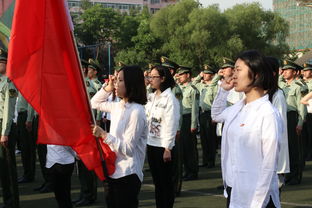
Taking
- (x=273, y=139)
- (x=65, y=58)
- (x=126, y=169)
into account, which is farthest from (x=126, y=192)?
(x=273, y=139)

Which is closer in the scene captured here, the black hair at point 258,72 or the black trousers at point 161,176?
the black hair at point 258,72

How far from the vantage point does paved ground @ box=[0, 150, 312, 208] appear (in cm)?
889

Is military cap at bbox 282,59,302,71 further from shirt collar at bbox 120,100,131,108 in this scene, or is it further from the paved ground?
shirt collar at bbox 120,100,131,108

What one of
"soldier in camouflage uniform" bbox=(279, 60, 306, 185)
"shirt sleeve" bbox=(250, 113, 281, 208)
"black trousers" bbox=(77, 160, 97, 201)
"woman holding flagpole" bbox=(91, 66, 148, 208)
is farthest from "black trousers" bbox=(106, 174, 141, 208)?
"soldier in camouflage uniform" bbox=(279, 60, 306, 185)

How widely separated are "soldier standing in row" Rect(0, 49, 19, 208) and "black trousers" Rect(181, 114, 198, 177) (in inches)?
165

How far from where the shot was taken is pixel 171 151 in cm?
770

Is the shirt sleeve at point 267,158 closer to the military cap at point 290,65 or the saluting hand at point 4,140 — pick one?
the saluting hand at point 4,140

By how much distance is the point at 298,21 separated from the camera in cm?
10556

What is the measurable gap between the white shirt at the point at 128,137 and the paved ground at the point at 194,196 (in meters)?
3.41

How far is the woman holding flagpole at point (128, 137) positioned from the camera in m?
5.33

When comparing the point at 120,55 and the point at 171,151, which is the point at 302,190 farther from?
the point at 120,55

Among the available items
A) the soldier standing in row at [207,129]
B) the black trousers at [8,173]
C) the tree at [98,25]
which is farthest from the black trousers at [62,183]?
the tree at [98,25]

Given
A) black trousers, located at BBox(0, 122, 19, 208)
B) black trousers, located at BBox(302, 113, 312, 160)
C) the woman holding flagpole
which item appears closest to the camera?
the woman holding flagpole

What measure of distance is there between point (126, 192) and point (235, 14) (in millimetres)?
62292
